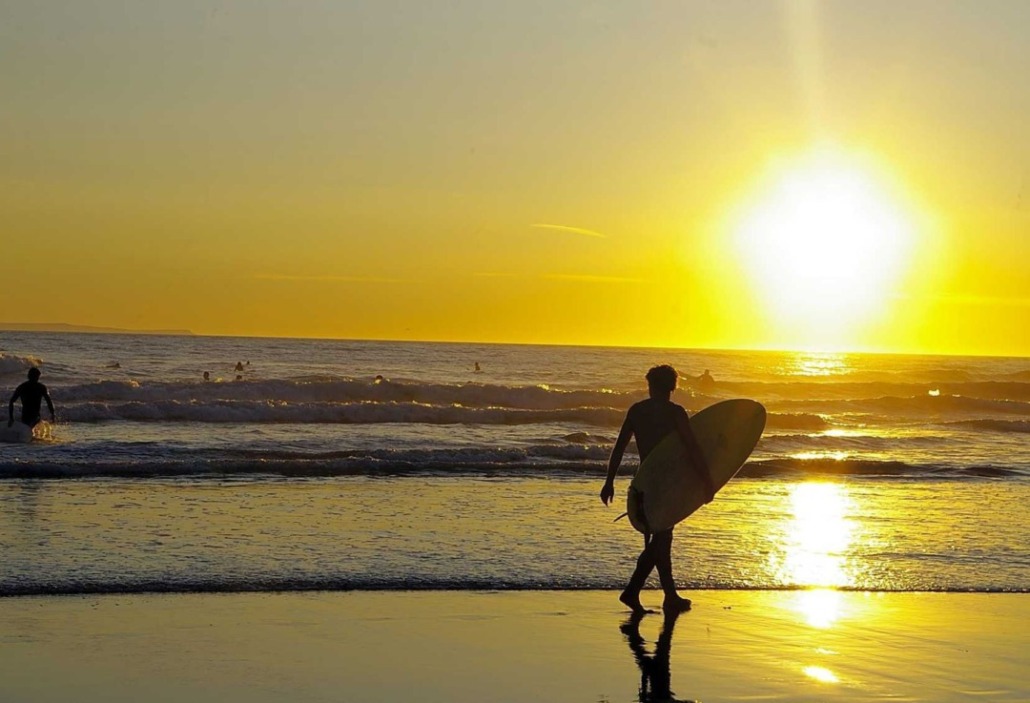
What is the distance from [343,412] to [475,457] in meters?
13.3

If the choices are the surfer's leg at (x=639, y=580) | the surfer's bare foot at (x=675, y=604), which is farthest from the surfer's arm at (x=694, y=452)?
the surfer's bare foot at (x=675, y=604)

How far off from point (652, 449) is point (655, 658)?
214 centimetres

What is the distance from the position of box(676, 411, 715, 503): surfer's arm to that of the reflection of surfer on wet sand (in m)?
1.02

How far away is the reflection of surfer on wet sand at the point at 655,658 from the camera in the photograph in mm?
6641

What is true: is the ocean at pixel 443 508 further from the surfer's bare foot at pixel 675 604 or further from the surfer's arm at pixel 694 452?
the surfer's arm at pixel 694 452

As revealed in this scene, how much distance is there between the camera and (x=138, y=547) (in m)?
11.1

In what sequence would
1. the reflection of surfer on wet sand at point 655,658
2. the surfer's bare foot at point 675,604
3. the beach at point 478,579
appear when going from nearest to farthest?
the reflection of surfer on wet sand at point 655,658, the beach at point 478,579, the surfer's bare foot at point 675,604

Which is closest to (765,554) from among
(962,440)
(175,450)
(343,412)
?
(175,450)

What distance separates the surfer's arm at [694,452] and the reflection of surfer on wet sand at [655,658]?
1.02 meters

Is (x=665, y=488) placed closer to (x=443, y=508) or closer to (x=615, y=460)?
(x=615, y=460)

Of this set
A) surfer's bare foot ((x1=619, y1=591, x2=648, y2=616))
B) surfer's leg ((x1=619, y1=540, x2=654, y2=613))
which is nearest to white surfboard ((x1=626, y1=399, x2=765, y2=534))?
surfer's leg ((x1=619, y1=540, x2=654, y2=613))

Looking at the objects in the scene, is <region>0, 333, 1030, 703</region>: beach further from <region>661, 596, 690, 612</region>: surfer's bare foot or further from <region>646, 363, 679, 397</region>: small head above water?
<region>646, 363, 679, 397</region>: small head above water

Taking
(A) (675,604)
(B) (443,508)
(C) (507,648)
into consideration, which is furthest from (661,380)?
(B) (443,508)

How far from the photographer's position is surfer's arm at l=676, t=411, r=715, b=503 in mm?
8930
